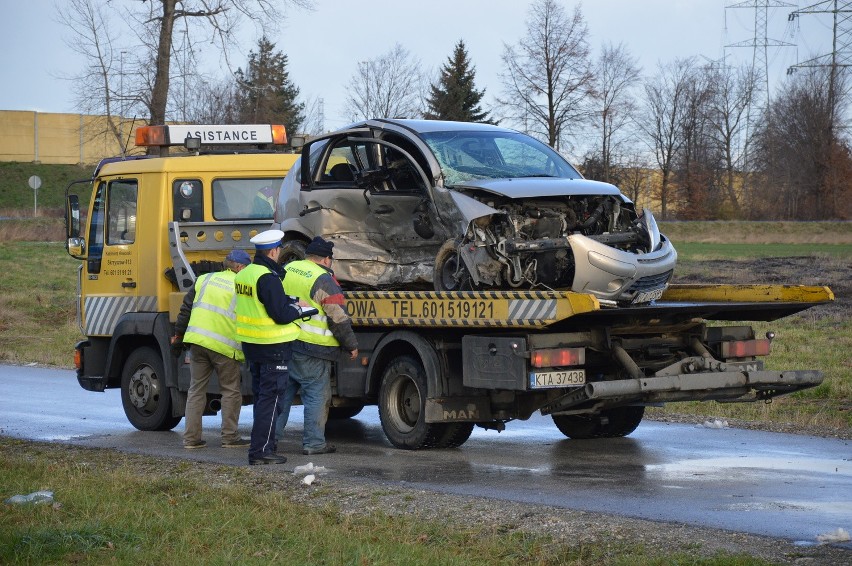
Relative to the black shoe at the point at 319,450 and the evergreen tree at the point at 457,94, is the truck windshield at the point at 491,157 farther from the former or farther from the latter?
the evergreen tree at the point at 457,94

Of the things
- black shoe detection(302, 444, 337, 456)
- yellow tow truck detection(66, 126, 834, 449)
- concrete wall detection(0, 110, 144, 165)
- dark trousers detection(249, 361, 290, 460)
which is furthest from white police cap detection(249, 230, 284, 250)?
concrete wall detection(0, 110, 144, 165)

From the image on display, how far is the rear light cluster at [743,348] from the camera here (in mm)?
10891

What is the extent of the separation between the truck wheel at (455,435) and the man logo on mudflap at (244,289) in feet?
6.87

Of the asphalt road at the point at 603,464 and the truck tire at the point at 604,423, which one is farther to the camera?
the truck tire at the point at 604,423

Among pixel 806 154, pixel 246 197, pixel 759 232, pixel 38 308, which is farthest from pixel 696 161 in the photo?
pixel 246 197

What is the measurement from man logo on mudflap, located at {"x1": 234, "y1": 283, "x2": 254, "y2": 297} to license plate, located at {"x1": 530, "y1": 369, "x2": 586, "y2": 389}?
2416 mm

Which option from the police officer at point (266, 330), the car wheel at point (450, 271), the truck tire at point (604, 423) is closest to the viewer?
the police officer at point (266, 330)

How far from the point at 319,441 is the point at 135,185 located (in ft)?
13.1

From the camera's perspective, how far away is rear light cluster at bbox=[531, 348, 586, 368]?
9.63m

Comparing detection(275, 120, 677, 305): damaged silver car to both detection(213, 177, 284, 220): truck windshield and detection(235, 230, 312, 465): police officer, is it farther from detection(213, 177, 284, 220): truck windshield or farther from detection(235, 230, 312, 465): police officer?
detection(235, 230, 312, 465): police officer

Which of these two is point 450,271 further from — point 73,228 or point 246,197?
point 73,228

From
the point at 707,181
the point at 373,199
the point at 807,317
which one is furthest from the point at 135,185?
the point at 707,181

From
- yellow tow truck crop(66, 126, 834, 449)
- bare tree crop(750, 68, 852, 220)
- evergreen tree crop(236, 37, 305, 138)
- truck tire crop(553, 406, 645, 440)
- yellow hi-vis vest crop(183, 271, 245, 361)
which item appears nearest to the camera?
yellow tow truck crop(66, 126, 834, 449)

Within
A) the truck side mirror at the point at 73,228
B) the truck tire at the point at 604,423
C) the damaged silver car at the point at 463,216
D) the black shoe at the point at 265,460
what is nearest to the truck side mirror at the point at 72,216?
the truck side mirror at the point at 73,228
